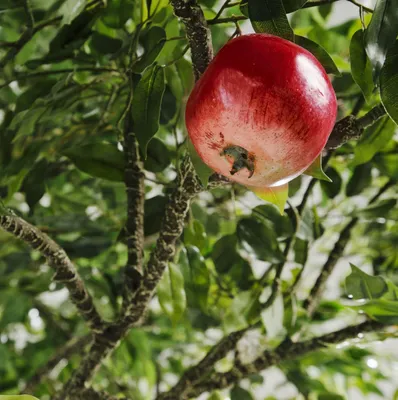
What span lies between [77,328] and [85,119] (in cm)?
46

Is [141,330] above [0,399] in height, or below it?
below

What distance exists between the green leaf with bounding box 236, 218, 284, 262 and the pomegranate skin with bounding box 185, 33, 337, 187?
0.86 feet

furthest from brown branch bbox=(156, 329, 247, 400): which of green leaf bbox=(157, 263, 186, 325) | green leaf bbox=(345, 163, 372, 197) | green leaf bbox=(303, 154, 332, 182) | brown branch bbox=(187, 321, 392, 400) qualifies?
green leaf bbox=(303, 154, 332, 182)

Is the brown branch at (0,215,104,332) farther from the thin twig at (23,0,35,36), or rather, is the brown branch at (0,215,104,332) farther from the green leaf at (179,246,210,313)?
the thin twig at (23,0,35,36)

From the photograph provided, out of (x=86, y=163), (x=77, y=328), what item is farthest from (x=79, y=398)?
(x=77, y=328)

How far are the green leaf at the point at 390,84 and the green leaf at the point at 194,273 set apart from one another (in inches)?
12.0

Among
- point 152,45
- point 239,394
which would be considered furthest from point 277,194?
point 239,394

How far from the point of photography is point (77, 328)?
108 centimetres

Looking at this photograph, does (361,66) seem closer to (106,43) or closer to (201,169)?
(201,169)

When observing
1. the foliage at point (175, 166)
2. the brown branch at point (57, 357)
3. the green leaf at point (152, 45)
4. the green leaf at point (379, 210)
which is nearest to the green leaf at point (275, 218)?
the foliage at point (175, 166)

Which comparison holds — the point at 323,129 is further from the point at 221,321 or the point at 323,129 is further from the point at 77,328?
the point at 77,328

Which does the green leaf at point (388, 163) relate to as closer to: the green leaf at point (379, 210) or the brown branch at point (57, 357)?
the green leaf at point (379, 210)

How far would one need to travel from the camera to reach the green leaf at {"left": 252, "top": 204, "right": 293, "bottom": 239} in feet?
2.06

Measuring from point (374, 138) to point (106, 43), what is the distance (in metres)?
0.29
